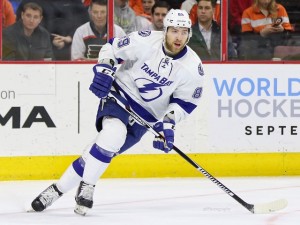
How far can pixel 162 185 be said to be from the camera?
6582mm

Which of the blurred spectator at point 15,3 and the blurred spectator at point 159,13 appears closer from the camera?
the blurred spectator at point 15,3

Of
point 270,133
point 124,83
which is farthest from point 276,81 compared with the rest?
point 124,83

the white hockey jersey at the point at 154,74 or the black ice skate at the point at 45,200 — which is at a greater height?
the white hockey jersey at the point at 154,74

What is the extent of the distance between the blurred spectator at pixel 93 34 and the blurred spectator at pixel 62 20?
0.13ft

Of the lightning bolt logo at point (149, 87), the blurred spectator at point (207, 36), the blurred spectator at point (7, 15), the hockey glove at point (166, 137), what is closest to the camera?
the hockey glove at point (166, 137)

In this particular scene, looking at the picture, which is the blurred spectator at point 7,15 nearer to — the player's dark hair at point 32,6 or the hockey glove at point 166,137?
the player's dark hair at point 32,6

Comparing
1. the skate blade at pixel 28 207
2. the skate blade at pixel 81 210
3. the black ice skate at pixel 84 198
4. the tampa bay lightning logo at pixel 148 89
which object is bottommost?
the skate blade at pixel 28 207

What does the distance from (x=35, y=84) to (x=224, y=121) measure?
1.39 metres

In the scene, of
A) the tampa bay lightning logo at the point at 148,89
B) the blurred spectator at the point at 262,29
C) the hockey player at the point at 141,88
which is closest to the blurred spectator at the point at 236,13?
the blurred spectator at the point at 262,29

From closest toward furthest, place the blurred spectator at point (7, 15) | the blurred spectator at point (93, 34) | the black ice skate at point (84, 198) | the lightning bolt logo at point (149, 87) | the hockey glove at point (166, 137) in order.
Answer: the black ice skate at point (84, 198) → the hockey glove at point (166, 137) → the lightning bolt logo at point (149, 87) → the blurred spectator at point (7, 15) → the blurred spectator at point (93, 34)

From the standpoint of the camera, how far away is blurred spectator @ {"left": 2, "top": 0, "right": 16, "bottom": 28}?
22.4ft

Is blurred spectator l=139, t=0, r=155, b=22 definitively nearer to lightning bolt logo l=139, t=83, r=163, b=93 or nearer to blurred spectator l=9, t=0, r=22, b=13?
blurred spectator l=9, t=0, r=22, b=13

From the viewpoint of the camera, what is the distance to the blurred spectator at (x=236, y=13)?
7.09m

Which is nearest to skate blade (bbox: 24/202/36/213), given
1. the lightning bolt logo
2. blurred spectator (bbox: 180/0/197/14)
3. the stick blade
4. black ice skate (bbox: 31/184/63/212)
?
black ice skate (bbox: 31/184/63/212)
